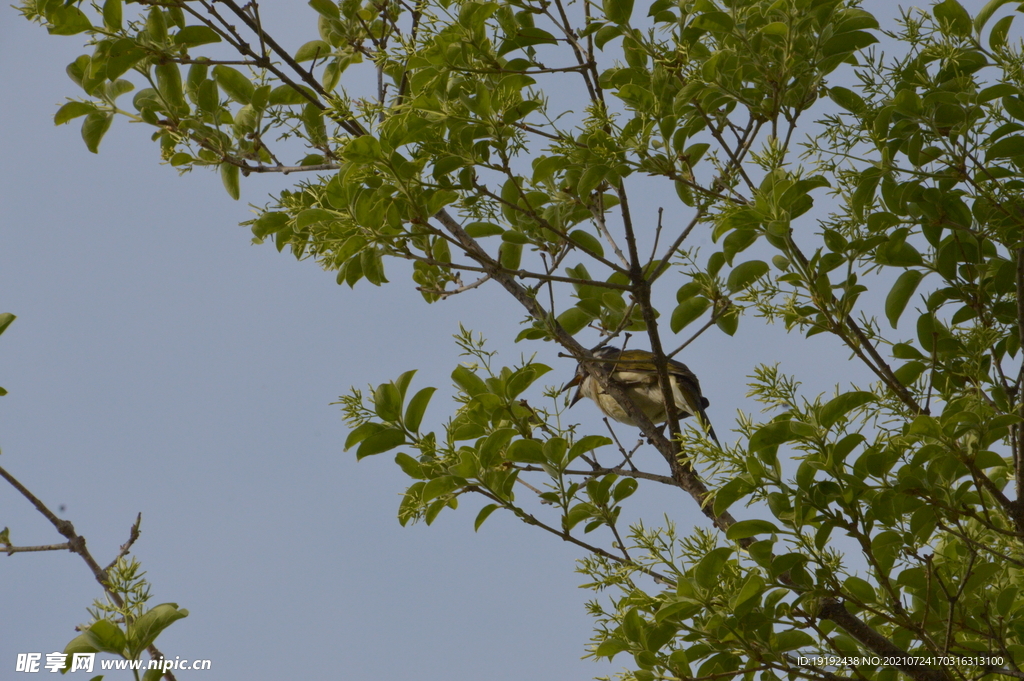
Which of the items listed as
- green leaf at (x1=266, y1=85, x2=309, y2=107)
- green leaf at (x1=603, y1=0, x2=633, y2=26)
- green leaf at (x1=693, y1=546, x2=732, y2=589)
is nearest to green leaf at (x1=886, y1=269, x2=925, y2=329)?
green leaf at (x1=693, y1=546, x2=732, y2=589)

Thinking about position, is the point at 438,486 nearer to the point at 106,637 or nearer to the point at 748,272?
the point at 106,637

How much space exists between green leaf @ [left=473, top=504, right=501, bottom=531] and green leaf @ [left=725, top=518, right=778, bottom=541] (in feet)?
2.41

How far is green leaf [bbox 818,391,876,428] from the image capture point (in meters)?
2.19

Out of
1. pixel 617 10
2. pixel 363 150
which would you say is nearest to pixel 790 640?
pixel 363 150

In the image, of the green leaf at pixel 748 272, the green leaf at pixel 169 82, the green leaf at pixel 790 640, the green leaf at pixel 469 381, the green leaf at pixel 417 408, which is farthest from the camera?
the green leaf at pixel 169 82

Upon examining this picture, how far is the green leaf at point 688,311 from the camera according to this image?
2.94 m

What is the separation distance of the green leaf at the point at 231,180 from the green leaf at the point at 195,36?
1.62 ft

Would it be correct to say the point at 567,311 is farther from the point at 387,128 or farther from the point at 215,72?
the point at 215,72

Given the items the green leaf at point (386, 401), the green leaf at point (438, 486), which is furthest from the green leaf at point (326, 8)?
the green leaf at point (438, 486)

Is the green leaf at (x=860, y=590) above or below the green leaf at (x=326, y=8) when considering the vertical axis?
below

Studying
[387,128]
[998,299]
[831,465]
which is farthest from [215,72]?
[998,299]

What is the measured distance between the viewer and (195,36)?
3291mm

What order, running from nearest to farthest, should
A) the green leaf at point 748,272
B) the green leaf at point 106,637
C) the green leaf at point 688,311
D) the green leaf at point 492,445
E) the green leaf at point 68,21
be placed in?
1. the green leaf at point 106,637
2. the green leaf at point 492,445
3. the green leaf at point 748,272
4. the green leaf at point 688,311
5. the green leaf at point 68,21

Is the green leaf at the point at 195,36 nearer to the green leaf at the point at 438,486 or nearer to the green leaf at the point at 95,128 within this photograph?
the green leaf at the point at 95,128
